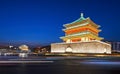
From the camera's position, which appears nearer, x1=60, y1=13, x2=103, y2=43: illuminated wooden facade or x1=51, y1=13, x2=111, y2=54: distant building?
x1=51, y1=13, x2=111, y2=54: distant building

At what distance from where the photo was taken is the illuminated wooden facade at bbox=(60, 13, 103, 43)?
69.0m

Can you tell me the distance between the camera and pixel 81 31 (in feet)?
232

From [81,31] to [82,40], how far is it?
2.72 meters

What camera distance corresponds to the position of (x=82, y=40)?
69750 mm

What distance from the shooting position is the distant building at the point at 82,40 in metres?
65.4

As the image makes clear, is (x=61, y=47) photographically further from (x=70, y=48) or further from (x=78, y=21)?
(x=78, y=21)

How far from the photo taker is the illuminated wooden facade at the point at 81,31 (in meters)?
69.0

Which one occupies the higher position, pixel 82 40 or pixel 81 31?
pixel 81 31

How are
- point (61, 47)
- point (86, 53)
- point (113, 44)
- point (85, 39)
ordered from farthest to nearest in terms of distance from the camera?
point (113, 44) → point (61, 47) → point (85, 39) → point (86, 53)

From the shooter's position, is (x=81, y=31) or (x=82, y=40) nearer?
(x=82, y=40)

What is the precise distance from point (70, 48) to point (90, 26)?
328 inches

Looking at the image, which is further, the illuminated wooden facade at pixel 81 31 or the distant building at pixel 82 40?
the illuminated wooden facade at pixel 81 31

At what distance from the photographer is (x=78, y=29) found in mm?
72000

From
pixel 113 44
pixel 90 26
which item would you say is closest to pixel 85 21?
pixel 90 26
